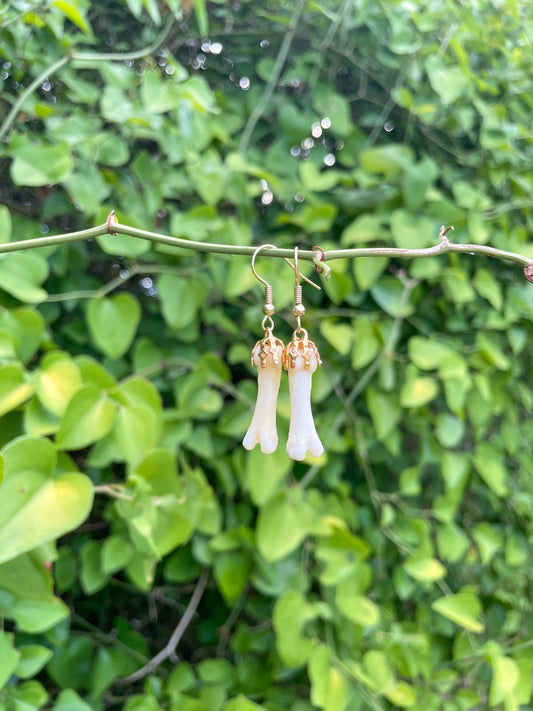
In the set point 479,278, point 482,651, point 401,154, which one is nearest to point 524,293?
point 479,278

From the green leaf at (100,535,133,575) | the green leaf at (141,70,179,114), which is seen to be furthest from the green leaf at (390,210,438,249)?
the green leaf at (100,535,133,575)

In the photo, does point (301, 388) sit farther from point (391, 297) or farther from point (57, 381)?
point (391, 297)

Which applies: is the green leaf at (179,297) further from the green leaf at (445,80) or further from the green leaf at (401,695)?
the green leaf at (401,695)

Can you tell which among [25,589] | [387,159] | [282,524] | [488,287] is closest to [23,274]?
[25,589]

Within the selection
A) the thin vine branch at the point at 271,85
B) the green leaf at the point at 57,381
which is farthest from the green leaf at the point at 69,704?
the thin vine branch at the point at 271,85

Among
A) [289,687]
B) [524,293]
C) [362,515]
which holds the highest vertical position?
[524,293]

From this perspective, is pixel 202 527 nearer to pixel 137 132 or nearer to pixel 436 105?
pixel 137 132

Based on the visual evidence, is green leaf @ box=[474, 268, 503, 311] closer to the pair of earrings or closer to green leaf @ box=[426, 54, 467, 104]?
green leaf @ box=[426, 54, 467, 104]
